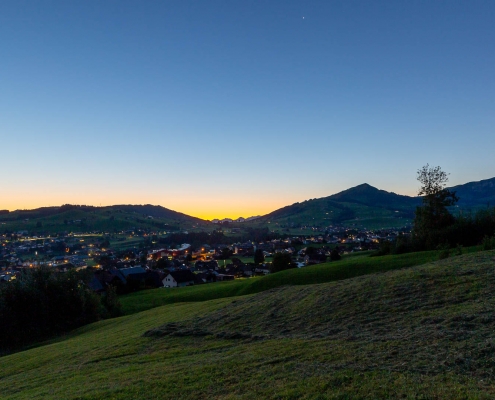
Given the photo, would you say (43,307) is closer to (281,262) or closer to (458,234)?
(281,262)

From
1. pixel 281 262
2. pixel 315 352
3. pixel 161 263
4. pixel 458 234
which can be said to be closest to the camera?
→ pixel 315 352

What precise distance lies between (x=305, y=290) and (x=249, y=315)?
5.64 m

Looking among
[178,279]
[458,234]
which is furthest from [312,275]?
[178,279]

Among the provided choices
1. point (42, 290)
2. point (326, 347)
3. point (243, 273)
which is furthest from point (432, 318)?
point (243, 273)

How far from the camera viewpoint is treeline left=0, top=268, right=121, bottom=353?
4260 cm

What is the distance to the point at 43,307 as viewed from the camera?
45.0m

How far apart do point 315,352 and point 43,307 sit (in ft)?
140

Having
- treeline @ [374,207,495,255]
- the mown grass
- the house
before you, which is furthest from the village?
treeline @ [374,207,495,255]

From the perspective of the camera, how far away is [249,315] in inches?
896

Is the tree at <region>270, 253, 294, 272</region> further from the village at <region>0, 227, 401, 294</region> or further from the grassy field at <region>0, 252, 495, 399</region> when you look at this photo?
the grassy field at <region>0, 252, 495, 399</region>

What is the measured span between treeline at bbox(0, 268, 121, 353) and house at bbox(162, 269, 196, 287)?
42.4 meters

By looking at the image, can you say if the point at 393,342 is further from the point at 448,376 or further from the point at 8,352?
the point at 8,352

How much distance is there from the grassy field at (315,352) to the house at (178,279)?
68615mm

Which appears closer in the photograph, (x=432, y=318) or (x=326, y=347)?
(x=326, y=347)
